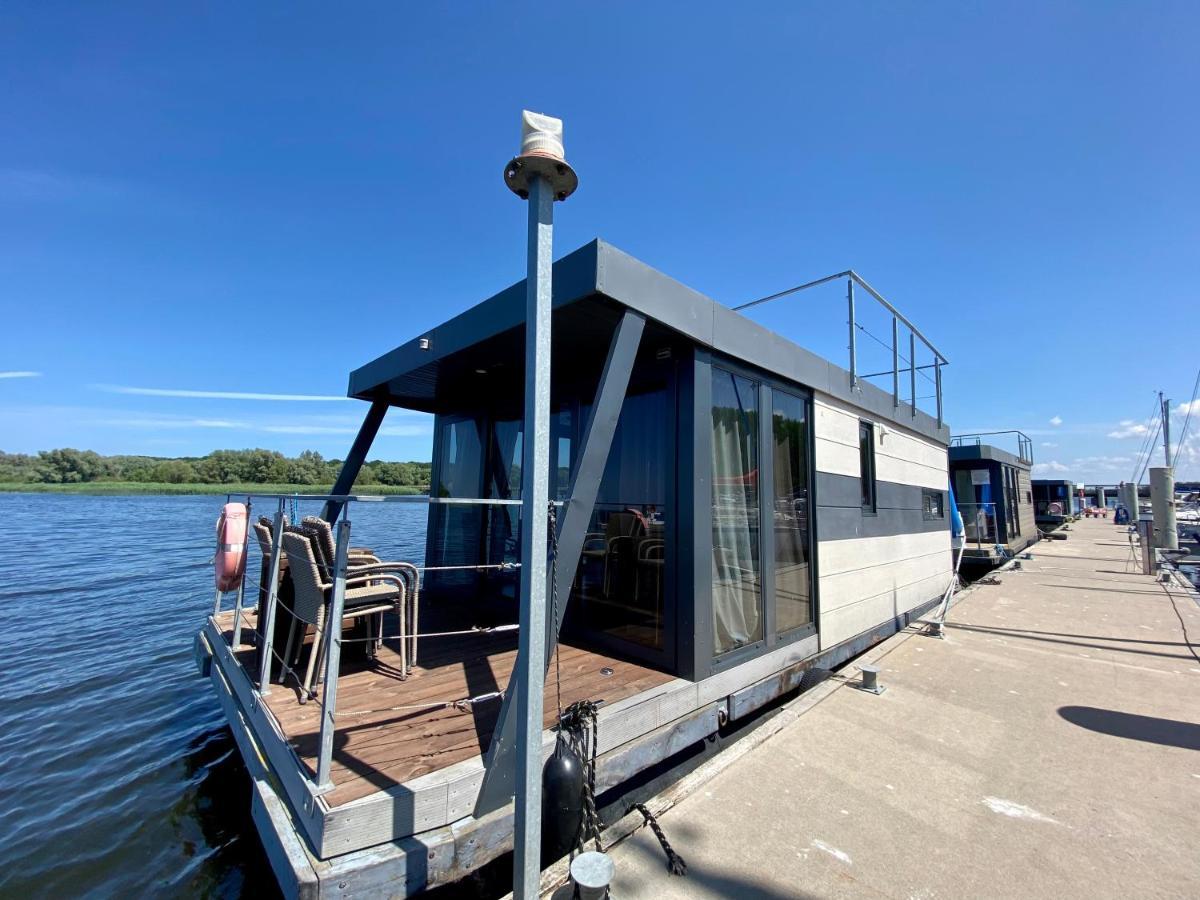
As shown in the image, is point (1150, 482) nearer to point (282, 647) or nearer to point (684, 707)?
point (684, 707)

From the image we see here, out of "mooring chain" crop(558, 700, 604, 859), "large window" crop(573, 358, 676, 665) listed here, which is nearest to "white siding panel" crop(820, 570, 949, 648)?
"large window" crop(573, 358, 676, 665)

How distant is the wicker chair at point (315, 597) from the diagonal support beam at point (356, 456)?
70.9 inches

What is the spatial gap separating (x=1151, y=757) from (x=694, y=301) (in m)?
3.83

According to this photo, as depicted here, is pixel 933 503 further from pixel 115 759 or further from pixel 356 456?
pixel 115 759

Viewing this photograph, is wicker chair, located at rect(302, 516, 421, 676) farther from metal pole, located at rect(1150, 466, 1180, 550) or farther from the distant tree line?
the distant tree line

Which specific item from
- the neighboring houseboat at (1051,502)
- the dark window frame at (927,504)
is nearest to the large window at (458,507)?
the dark window frame at (927,504)

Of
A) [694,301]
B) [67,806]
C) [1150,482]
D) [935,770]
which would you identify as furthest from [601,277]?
[1150,482]

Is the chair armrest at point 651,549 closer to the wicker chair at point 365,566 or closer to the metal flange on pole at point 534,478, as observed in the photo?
the wicker chair at point 365,566

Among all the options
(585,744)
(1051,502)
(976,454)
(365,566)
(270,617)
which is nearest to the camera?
(585,744)

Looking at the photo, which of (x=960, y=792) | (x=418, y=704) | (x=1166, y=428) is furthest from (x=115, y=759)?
(x=1166, y=428)

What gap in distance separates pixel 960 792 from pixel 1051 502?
98.0 feet

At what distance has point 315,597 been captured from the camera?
299 centimetres

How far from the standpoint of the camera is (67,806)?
11.9ft

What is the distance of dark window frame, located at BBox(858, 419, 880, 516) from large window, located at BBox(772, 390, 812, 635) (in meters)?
1.37
